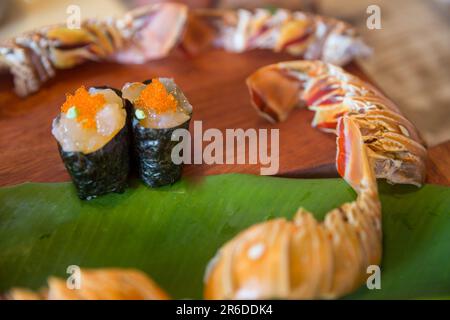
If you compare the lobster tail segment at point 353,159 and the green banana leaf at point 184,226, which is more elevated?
the lobster tail segment at point 353,159

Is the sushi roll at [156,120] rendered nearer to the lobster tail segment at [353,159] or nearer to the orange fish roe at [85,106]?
the orange fish roe at [85,106]

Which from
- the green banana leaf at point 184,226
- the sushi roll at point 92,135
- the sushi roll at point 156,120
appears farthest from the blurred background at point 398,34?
the sushi roll at point 92,135

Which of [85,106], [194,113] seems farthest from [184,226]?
[194,113]

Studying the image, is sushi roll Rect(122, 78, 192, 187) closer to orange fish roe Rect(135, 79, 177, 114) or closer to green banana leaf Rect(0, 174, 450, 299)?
orange fish roe Rect(135, 79, 177, 114)

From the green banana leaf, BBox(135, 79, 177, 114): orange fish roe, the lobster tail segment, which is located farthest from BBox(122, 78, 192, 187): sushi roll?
the lobster tail segment
